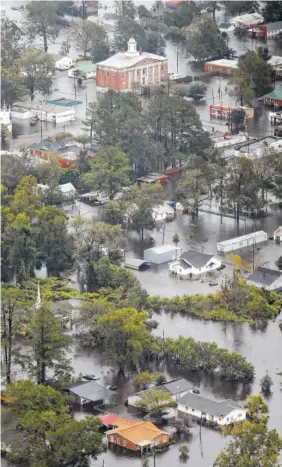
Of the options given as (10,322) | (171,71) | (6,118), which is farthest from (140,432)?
(171,71)

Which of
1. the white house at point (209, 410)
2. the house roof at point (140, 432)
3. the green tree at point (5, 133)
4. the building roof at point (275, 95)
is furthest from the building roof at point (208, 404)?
the building roof at point (275, 95)

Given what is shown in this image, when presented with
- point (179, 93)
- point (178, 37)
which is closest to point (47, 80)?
point (179, 93)

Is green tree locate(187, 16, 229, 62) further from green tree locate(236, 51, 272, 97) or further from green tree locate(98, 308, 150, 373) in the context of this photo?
green tree locate(98, 308, 150, 373)

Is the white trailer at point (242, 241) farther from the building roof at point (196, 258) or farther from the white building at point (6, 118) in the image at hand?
the white building at point (6, 118)

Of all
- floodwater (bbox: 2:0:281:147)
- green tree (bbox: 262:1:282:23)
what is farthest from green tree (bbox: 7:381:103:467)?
green tree (bbox: 262:1:282:23)

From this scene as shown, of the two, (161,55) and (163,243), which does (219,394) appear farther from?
(161,55)

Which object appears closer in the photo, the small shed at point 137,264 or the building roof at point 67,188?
the small shed at point 137,264
